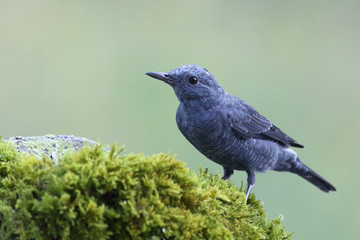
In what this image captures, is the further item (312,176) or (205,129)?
(312,176)

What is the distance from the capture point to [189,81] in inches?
192

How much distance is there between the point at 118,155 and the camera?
2979mm

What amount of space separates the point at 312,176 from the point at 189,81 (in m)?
2.79

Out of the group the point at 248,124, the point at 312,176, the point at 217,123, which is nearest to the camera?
the point at 217,123

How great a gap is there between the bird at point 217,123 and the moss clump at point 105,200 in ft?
5.67

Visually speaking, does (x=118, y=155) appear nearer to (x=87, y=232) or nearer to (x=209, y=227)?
(x=87, y=232)

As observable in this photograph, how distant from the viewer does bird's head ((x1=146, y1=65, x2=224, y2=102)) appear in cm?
484

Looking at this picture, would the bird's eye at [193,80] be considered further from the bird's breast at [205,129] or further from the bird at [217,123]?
the bird's breast at [205,129]

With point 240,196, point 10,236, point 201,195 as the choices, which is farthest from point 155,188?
point 240,196

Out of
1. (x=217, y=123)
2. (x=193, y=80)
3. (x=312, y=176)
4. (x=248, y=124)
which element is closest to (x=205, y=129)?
(x=217, y=123)

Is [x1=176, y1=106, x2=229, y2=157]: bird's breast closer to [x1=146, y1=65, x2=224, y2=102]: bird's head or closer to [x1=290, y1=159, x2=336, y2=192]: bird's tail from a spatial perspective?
[x1=146, y1=65, x2=224, y2=102]: bird's head

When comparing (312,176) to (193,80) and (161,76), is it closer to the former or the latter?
(193,80)

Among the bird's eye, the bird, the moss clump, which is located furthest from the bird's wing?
the moss clump

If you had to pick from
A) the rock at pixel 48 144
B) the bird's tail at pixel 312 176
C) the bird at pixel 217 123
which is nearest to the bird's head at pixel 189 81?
the bird at pixel 217 123
